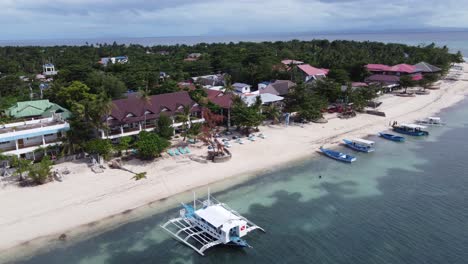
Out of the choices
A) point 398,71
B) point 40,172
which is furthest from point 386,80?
point 40,172

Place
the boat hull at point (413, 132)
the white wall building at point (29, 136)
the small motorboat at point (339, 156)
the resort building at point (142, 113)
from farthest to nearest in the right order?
the boat hull at point (413, 132) < the resort building at point (142, 113) < the small motorboat at point (339, 156) < the white wall building at point (29, 136)

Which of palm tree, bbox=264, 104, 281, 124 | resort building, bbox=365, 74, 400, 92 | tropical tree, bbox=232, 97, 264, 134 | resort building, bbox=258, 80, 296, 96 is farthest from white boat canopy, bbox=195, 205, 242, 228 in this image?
resort building, bbox=365, 74, 400, 92

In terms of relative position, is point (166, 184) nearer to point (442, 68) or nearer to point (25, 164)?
point (25, 164)

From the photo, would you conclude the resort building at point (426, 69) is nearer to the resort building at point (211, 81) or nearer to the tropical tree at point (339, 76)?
the tropical tree at point (339, 76)

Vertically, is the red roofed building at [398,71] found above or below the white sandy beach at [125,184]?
above

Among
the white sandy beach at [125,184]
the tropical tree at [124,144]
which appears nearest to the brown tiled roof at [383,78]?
the white sandy beach at [125,184]
